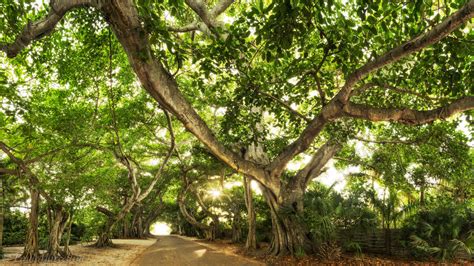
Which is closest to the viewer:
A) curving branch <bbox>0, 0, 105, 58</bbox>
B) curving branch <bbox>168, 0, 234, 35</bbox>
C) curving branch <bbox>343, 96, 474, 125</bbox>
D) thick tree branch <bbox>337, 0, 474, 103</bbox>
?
thick tree branch <bbox>337, 0, 474, 103</bbox>

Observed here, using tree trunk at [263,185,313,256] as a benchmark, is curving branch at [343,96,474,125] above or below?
above

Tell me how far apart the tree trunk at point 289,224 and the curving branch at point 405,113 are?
5432mm

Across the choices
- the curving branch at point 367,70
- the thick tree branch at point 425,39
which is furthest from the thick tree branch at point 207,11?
the thick tree branch at point 425,39

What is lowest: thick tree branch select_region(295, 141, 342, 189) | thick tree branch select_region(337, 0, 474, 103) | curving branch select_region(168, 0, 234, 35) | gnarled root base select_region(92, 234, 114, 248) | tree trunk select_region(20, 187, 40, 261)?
gnarled root base select_region(92, 234, 114, 248)

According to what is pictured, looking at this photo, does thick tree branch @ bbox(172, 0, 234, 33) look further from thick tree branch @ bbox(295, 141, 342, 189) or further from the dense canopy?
thick tree branch @ bbox(295, 141, 342, 189)

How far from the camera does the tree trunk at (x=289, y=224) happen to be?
10484 millimetres

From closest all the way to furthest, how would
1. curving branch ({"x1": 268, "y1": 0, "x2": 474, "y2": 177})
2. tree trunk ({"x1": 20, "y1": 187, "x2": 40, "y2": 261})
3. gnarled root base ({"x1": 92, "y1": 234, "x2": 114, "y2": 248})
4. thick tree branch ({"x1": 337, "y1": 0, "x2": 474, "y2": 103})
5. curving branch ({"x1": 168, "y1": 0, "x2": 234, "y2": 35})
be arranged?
thick tree branch ({"x1": 337, "y1": 0, "x2": 474, "y2": 103}), curving branch ({"x1": 268, "y1": 0, "x2": 474, "y2": 177}), curving branch ({"x1": 168, "y1": 0, "x2": 234, "y2": 35}), tree trunk ({"x1": 20, "y1": 187, "x2": 40, "y2": 261}), gnarled root base ({"x1": 92, "y1": 234, "x2": 114, "y2": 248})

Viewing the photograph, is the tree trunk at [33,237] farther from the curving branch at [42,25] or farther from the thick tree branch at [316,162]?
the thick tree branch at [316,162]

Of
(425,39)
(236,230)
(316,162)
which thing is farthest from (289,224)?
(236,230)

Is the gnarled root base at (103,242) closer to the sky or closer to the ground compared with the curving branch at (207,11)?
closer to the ground

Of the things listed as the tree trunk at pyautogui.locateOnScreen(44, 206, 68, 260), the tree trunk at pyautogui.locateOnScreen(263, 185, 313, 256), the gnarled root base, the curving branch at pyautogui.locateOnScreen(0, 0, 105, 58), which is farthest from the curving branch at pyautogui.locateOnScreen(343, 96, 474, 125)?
the gnarled root base

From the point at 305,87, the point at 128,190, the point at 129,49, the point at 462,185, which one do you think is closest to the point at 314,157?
the point at 305,87

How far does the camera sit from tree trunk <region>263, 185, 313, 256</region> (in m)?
10.5

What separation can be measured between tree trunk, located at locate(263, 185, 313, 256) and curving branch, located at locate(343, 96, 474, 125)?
5.43m
